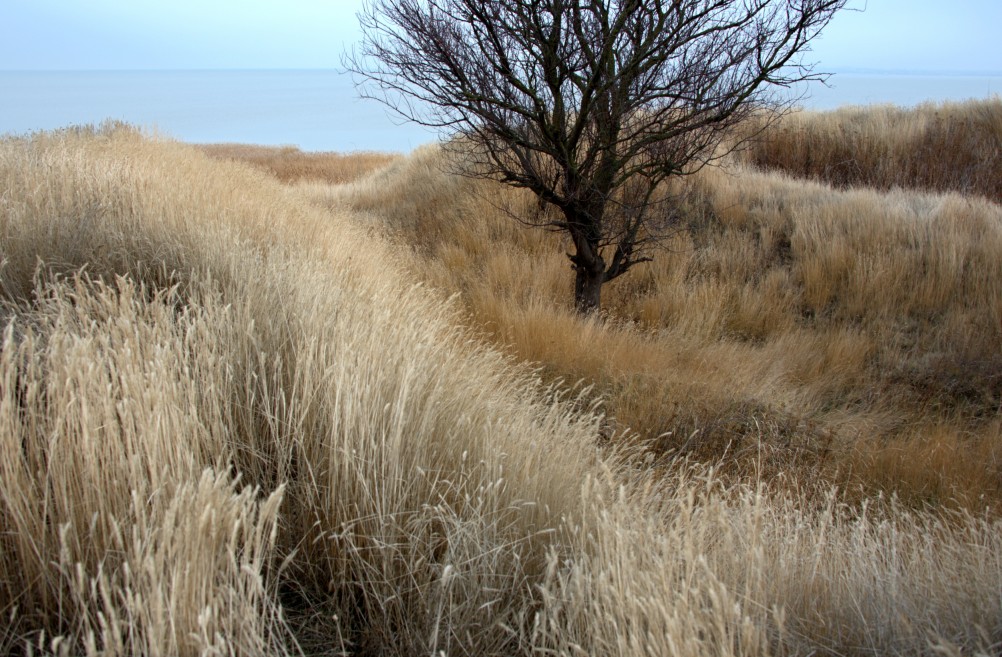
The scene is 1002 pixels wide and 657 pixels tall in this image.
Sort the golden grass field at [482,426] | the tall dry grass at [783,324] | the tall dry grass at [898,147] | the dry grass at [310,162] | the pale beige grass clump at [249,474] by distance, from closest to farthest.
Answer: the pale beige grass clump at [249,474] < the golden grass field at [482,426] < the tall dry grass at [783,324] < the tall dry grass at [898,147] < the dry grass at [310,162]

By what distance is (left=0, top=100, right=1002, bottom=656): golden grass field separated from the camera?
5.49 ft

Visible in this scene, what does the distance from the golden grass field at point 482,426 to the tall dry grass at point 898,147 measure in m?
3.02

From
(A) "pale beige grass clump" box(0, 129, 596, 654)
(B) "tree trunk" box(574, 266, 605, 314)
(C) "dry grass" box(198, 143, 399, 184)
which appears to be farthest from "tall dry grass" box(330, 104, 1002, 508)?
(C) "dry grass" box(198, 143, 399, 184)

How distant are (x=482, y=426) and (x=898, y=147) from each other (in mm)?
12461

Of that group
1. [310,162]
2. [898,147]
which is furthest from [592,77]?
[310,162]

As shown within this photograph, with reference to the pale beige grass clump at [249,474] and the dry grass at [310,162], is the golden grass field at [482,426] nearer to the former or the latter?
the pale beige grass clump at [249,474]

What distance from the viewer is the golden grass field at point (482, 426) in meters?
1.67

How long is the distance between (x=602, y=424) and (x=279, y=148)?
1066 inches

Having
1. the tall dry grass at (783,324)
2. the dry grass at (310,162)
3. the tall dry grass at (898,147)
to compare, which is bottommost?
the tall dry grass at (783,324)

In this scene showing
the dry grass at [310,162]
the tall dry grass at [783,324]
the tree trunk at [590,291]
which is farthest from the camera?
the dry grass at [310,162]

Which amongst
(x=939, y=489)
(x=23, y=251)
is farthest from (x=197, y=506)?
(x=939, y=489)

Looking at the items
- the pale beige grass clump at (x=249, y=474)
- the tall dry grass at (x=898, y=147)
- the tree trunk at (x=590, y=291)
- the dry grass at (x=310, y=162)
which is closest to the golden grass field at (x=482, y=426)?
the pale beige grass clump at (x=249, y=474)

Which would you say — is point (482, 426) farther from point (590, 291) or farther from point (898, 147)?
point (898, 147)

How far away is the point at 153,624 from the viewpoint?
4.56 ft
